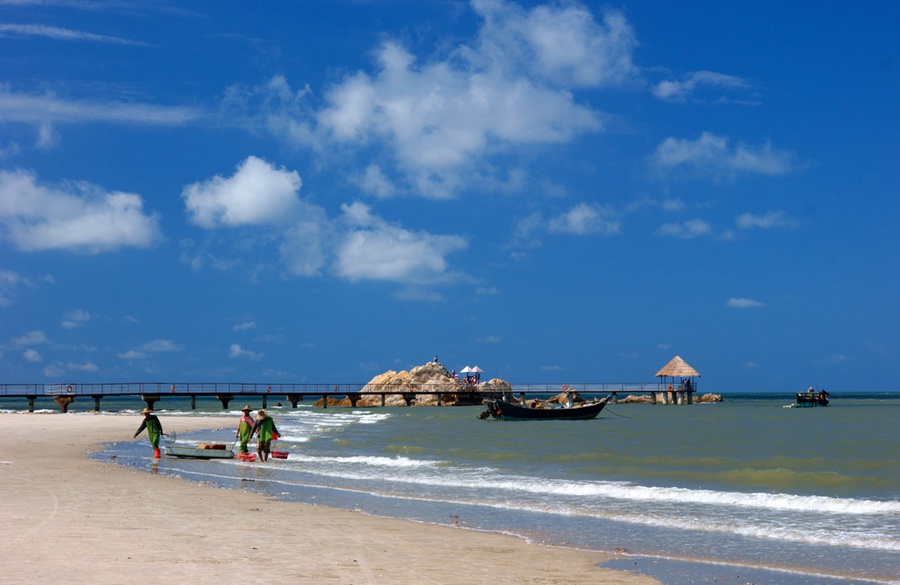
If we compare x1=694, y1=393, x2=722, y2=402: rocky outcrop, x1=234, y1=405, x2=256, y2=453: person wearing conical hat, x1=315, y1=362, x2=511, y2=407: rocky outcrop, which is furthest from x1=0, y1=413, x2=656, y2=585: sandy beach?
x1=694, y1=393, x2=722, y2=402: rocky outcrop

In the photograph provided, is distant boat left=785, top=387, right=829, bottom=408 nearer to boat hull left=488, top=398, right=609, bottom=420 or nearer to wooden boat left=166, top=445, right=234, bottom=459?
boat hull left=488, top=398, right=609, bottom=420

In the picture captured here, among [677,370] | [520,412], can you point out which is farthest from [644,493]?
[677,370]

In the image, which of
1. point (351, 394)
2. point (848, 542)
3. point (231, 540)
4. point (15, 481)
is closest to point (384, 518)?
point (231, 540)

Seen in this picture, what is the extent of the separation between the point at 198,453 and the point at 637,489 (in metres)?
13.4

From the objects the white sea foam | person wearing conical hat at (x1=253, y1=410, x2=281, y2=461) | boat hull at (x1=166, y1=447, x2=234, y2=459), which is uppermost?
person wearing conical hat at (x1=253, y1=410, x2=281, y2=461)

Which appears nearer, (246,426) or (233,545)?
(233,545)

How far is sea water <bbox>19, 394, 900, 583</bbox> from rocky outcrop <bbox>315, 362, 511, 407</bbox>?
61664mm

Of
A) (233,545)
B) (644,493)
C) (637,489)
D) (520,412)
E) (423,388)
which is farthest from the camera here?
(423,388)

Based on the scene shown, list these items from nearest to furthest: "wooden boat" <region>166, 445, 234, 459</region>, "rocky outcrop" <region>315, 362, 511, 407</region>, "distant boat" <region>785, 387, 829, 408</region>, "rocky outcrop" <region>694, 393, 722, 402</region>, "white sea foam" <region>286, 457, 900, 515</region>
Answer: "white sea foam" <region>286, 457, 900, 515</region>, "wooden boat" <region>166, 445, 234, 459</region>, "distant boat" <region>785, 387, 829, 408</region>, "rocky outcrop" <region>315, 362, 511, 407</region>, "rocky outcrop" <region>694, 393, 722, 402</region>

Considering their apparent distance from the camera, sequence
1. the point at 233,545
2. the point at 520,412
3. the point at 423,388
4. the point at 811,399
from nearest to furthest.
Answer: the point at 233,545 < the point at 520,412 < the point at 811,399 < the point at 423,388

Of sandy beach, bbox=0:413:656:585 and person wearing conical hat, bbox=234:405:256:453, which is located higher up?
person wearing conical hat, bbox=234:405:256:453

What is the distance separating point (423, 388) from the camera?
325 ft

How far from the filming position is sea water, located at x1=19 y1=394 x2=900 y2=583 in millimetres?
11789

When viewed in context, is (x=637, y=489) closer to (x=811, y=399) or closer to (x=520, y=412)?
(x=520, y=412)
